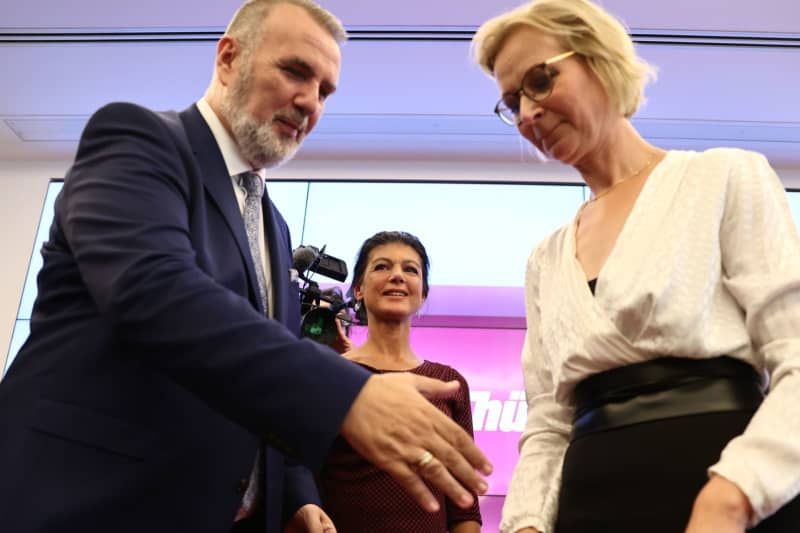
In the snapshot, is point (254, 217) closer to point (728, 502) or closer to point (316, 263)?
point (728, 502)

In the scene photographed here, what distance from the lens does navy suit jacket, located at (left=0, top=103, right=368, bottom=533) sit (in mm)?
794

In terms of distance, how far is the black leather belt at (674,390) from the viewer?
2.95 ft

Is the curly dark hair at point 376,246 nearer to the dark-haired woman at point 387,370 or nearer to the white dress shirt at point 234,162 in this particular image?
the dark-haired woman at point 387,370

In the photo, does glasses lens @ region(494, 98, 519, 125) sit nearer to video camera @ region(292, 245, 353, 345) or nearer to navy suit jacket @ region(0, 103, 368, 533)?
navy suit jacket @ region(0, 103, 368, 533)

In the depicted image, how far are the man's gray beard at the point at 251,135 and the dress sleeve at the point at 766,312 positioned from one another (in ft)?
2.56

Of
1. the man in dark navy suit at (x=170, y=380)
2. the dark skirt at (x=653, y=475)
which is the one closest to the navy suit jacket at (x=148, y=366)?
the man in dark navy suit at (x=170, y=380)

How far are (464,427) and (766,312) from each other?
4.72ft

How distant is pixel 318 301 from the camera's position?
8.09 ft

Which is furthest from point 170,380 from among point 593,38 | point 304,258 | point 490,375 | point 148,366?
point 490,375

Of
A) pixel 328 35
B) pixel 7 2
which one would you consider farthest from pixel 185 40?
pixel 328 35

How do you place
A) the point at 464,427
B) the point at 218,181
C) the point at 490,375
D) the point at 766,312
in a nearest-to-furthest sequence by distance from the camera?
the point at 766,312 → the point at 218,181 → the point at 464,427 → the point at 490,375

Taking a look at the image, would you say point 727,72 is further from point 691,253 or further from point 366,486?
point 691,253

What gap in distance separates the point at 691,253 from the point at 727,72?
346 cm

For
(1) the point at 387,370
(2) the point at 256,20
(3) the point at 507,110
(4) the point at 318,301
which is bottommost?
(1) the point at 387,370
